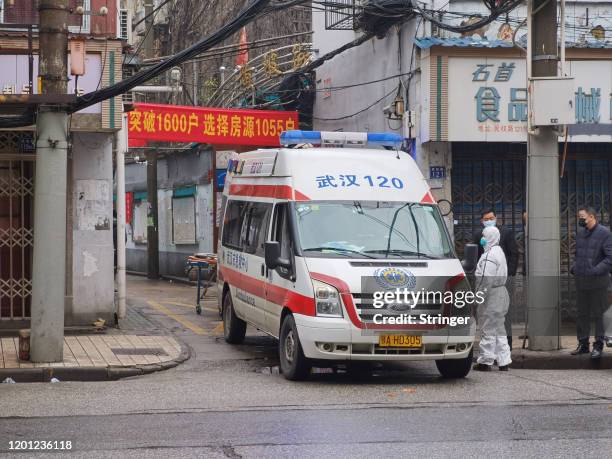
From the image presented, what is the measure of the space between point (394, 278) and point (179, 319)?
7.70 meters

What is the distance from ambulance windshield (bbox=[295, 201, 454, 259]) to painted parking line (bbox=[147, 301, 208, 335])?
15.9 ft

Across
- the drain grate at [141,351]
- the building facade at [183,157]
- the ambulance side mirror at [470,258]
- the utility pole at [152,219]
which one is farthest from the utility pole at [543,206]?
the utility pole at [152,219]

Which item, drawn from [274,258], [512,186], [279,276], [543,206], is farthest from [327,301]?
[512,186]

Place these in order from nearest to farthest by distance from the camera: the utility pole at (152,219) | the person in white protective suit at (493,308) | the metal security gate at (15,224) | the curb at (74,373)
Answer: the curb at (74,373)
the person in white protective suit at (493,308)
the metal security gate at (15,224)
the utility pole at (152,219)

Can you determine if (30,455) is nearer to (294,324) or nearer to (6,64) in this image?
(294,324)

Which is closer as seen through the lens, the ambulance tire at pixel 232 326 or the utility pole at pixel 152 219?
the ambulance tire at pixel 232 326

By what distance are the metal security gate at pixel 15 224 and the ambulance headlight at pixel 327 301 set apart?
589 centimetres

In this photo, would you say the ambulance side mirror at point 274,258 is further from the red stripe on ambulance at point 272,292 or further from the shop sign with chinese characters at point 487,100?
the shop sign with chinese characters at point 487,100

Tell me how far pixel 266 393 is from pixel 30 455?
3.63m

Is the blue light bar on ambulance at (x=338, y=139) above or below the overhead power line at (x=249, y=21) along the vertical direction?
below

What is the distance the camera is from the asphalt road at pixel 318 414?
26.1 ft

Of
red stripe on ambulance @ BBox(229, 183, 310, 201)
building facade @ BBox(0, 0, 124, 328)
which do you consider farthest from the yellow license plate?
building facade @ BBox(0, 0, 124, 328)

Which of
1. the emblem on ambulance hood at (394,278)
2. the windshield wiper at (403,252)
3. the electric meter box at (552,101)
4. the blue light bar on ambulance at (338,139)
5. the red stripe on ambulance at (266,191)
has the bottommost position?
the emblem on ambulance hood at (394,278)

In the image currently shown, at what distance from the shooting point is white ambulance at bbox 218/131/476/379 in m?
11.3
